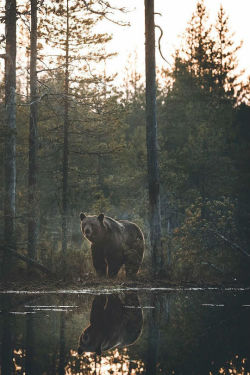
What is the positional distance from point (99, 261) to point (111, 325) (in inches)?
325

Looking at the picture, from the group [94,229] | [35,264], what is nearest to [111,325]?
[35,264]

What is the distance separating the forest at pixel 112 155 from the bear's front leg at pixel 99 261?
0.95 ft

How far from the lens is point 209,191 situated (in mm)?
36375

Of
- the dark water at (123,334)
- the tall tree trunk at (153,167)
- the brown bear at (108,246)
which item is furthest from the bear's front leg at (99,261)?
the dark water at (123,334)

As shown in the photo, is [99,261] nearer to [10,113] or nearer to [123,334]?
[10,113]

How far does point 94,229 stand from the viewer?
17359mm

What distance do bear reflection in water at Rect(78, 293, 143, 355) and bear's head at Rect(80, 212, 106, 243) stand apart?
4307 millimetres

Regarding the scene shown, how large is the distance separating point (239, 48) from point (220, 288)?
31380 mm

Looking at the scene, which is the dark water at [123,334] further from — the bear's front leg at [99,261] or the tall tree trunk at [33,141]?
the tall tree trunk at [33,141]

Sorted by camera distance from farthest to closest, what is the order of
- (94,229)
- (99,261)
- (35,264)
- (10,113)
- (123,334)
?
(10,113) → (99,261) → (94,229) → (35,264) → (123,334)

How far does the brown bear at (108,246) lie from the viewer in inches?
686

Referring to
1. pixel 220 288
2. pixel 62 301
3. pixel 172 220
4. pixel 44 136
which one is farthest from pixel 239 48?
pixel 62 301

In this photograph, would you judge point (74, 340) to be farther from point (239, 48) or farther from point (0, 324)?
point (239, 48)

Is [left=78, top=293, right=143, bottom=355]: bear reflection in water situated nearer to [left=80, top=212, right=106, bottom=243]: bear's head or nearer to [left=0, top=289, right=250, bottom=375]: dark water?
[left=0, top=289, right=250, bottom=375]: dark water
